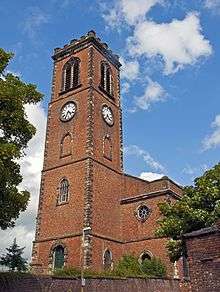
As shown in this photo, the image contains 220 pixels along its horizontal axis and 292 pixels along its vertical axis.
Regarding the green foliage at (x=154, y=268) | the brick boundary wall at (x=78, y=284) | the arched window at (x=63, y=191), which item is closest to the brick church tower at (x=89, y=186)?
the arched window at (x=63, y=191)

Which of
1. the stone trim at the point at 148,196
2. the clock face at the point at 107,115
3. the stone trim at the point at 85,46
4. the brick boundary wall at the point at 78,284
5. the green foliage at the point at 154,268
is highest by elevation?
the stone trim at the point at 85,46

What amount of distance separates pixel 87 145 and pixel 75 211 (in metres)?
5.72

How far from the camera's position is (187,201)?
21969 mm

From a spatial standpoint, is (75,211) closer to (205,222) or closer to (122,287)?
(122,287)

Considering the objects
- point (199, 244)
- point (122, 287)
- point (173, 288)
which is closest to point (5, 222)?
point (199, 244)

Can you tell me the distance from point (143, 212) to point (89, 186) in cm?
536

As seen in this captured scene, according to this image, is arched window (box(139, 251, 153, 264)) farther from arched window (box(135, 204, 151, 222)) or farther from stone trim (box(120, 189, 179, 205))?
stone trim (box(120, 189, 179, 205))

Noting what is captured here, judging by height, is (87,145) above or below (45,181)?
above

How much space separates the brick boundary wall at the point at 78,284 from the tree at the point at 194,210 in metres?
3.00

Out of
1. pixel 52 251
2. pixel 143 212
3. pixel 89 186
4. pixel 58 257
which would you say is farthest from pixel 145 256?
pixel 52 251

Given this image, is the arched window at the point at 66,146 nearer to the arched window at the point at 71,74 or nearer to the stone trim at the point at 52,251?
the arched window at the point at 71,74

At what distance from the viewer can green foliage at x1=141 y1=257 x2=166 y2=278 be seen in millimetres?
27422

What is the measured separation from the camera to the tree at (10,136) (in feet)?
46.1

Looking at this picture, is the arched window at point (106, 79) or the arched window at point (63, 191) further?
the arched window at point (106, 79)
